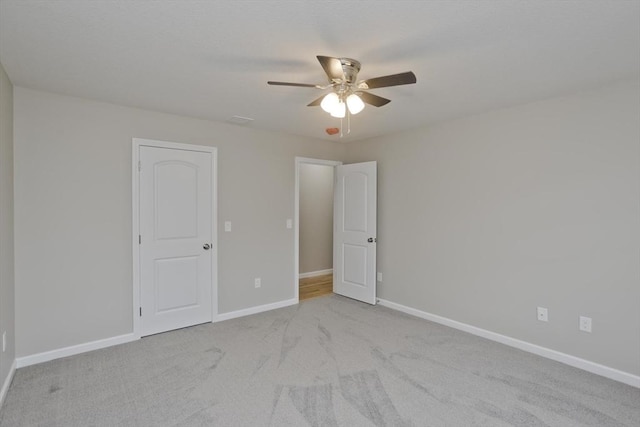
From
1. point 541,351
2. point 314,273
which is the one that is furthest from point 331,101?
point 314,273

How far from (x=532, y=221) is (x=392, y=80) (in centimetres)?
215

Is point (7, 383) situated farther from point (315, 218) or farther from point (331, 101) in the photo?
point (315, 218)

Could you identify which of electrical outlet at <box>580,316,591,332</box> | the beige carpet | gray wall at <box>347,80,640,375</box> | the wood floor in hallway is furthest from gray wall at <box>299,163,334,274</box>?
electrical outlet at <box>580,316,591,332</box>

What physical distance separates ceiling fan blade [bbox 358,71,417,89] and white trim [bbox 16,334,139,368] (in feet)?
10.8

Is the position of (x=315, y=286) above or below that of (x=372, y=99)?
below

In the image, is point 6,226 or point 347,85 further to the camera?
point 6,226

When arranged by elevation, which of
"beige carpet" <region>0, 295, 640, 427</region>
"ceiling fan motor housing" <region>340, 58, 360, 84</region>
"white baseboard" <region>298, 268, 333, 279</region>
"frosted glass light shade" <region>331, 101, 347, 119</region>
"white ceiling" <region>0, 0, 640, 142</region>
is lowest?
"beige carpet" <region>0, 295, 640, 427</region>

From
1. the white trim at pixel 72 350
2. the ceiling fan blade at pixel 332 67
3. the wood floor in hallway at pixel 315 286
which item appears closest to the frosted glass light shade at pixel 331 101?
the ceiling fan blade at pixel 332 67

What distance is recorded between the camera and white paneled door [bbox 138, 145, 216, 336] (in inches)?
138

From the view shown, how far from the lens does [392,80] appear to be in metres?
2.04

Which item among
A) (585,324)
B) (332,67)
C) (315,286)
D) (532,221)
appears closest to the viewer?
(332,67)

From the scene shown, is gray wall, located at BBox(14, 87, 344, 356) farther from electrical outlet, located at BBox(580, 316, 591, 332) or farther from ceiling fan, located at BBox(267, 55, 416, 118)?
electrical outlet, located at BBox(580, 316, 591, 332)

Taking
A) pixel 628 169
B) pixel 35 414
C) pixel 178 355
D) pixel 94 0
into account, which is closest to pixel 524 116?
pixel 628 169

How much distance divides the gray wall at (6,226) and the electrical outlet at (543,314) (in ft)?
14.4
